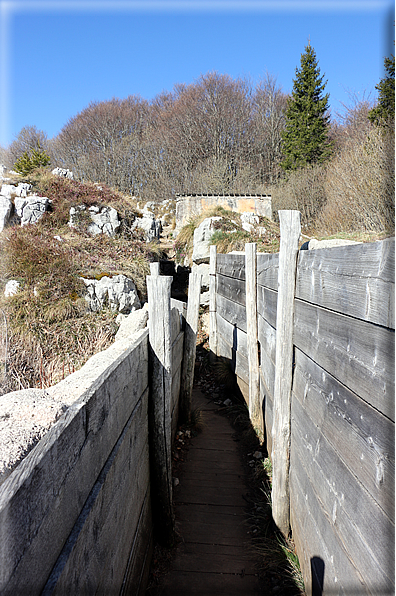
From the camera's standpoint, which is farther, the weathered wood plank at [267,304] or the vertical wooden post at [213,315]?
the vertical wooden post at [213,315]

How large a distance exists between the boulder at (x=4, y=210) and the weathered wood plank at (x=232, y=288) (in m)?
6.23

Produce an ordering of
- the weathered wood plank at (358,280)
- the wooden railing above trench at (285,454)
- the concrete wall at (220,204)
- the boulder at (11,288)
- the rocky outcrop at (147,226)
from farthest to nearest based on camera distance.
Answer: the concrete wall at (220,204) < the rocky outcrop at (147,226) < the boulder at (11,288) < the weathered wood plank at (358,280) < the wooden railing above trench at (285,454)

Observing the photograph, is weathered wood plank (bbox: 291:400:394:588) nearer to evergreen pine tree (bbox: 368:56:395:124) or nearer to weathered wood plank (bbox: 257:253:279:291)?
weathered wood plank (bbox: 257:253:279:291)

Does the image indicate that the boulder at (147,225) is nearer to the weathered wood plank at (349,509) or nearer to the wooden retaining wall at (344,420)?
the wooden retaining wall at (344,420)

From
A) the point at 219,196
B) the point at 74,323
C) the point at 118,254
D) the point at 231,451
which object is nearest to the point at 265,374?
the point at 231,451

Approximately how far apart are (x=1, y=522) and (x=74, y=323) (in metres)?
6.29

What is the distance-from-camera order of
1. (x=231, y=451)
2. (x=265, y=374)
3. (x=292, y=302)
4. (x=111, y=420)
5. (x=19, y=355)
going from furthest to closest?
1. (x=19, y=355)
2. (x=231, y=451)
3. (x=265, y=374)
4. (x=292, y=302)
5. (x=111, y=420)

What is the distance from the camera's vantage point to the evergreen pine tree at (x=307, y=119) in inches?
902

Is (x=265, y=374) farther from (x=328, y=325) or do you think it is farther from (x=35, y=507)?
(x=35, y=507)

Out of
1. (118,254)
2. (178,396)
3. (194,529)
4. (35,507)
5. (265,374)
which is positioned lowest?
(194,529)

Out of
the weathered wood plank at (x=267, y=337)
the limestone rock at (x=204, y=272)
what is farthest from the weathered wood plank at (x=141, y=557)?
the limestone rock at (x=204, y=272)

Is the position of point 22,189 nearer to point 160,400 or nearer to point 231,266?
point 231,266

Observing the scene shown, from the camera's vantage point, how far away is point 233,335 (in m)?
5.93

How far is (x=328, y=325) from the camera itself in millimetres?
1794
